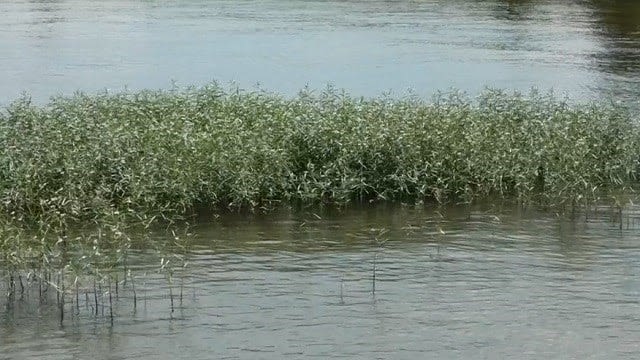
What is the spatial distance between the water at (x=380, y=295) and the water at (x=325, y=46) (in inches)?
461

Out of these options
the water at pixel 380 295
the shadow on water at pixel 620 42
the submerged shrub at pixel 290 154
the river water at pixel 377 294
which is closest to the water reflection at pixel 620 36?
the shadow on water at pixel 620 42

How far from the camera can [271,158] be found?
1714 centimetres

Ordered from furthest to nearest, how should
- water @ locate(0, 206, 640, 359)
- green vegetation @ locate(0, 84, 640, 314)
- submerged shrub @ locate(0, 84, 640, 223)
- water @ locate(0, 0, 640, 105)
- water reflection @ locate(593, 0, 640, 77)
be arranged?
1. water reflection @ locate(593, 0, 640, 77)
2. water @ locate(0, 0, 640, 105)
3. submerged shrub @ locate(0, 84, 640, 223)
4. green vegetation @ locate(0, 84, 640, 314)
5. water @ locate(0, 206, 640, 359)

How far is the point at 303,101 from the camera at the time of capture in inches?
778

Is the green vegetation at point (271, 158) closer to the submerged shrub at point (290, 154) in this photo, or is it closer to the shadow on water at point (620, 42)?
A: the submerged shrub at point (290, 154)

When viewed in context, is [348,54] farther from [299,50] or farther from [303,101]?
[303,101]

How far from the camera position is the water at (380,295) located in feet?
40.5

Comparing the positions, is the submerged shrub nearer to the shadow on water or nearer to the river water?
the river water

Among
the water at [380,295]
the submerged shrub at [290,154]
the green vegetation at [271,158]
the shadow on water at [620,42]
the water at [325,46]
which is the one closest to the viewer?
the water at [380,295]

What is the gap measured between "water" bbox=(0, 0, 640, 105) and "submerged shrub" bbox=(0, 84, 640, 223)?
874 cm

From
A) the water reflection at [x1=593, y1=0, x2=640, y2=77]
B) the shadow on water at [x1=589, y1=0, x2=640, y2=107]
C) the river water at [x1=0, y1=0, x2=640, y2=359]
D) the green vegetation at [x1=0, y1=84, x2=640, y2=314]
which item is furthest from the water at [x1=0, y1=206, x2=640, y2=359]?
the water reflection at [x1=593, y1=0, x2=640, y2=77]

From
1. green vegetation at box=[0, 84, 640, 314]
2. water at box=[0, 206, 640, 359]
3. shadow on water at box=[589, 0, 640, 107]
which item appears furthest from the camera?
shadow on water at box=[589, 0, 640, 107]

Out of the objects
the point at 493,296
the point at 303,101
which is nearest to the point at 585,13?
the point at 303,101

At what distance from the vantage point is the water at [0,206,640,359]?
40.5 ft
